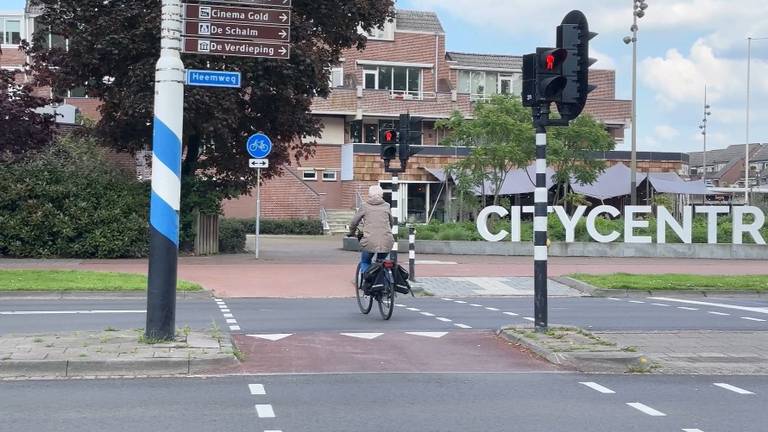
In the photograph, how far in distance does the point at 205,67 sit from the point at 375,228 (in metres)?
10.7

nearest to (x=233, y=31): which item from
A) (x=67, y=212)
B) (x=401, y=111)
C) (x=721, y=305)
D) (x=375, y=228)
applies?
(x=375, y=228)

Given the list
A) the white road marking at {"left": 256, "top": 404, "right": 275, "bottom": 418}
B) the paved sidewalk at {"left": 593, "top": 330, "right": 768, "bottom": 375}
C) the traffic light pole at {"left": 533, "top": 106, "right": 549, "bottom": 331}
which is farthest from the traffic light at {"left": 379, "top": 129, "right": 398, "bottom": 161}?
the white road marking at {"left": 256, "top": 404, "right": 275, "bottom": 418}

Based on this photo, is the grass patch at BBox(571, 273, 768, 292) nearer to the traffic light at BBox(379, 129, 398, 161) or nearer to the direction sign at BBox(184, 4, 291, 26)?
the traffic light at BBox(379, 129, 398, 161)

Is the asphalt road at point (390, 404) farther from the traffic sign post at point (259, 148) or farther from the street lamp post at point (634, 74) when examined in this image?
the street lamp post at point (634, 74)

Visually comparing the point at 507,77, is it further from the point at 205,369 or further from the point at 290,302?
the point at 205,369

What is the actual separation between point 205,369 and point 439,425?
2918 mm

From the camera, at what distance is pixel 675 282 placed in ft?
66.0

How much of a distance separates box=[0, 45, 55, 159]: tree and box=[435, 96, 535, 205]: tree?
17.4 m

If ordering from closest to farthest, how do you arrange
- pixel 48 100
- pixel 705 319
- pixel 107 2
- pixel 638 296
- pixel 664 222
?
pixel 705 319 → pixel 638 296 → pixel 107 2 → pixel 48 100 → pixel 664 222

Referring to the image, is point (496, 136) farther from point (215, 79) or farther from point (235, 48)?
point (215, 79)

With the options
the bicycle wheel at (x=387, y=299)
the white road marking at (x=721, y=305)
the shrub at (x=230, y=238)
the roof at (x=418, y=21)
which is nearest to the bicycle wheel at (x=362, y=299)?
the bicycle wheel at (x=387, y=299)

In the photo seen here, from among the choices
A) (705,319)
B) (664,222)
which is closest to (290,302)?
(705,319)

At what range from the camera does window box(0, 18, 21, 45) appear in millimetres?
53241

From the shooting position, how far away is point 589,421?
715 centimetres
